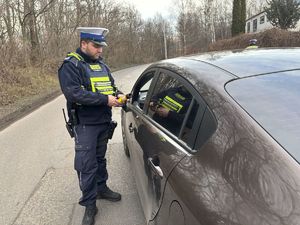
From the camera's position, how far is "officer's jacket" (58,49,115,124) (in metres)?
3.49

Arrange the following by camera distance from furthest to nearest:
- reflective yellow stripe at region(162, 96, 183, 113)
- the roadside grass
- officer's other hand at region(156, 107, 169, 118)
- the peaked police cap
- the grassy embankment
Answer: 1. the roadside grass
2. the grassy embankment
3. the peaked police cap
4. officer's other hand at region(156, 107, 169, 118)
5. reflective yellow stripe at region(162, 96, 183, 113)

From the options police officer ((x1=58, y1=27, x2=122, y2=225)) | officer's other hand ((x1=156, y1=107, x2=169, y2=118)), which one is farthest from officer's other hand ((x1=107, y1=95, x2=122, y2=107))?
officer's other hand ((x1=156, y1=107, x2=169, y2=118))

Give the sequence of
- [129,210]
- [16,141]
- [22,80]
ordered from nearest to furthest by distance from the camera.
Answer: [129,210] < [16,141] < [22,80]

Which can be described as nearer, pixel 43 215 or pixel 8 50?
pixel 43 215

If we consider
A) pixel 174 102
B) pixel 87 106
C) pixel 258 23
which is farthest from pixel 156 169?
pixel 258 23

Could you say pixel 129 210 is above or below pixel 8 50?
below

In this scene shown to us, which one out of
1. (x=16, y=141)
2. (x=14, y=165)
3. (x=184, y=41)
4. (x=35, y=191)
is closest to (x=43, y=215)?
(x=35, y=191)

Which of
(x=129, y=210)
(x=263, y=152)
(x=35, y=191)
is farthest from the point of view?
(x=35, y=191)

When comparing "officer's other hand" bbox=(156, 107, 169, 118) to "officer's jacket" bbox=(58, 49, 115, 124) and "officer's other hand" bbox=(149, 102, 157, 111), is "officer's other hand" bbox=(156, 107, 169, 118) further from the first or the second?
"officer's jacket" bbox=(58, 49, 115, 124)

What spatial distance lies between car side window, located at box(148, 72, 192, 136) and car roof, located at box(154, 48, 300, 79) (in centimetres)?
18

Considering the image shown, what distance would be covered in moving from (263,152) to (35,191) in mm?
3752

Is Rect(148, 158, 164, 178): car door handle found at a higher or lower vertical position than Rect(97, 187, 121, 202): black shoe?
higher

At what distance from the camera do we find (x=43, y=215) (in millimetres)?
4027

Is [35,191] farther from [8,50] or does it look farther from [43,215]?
[8,50]
